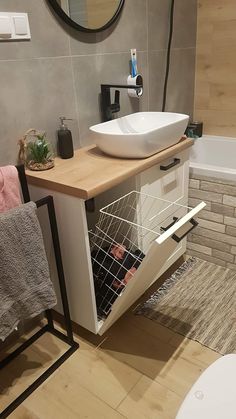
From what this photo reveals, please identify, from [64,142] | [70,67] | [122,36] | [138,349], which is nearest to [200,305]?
[138,349]

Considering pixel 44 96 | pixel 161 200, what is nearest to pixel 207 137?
pixel 161 200

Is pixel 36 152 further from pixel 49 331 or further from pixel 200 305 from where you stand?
pixel 200 305

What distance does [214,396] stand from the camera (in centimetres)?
94

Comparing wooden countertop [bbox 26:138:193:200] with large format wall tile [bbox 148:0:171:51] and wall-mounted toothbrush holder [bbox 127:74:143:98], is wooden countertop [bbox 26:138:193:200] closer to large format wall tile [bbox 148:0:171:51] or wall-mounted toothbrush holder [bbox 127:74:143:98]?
wall-mounted toothbrush holder [bbox 127:74:143:98]

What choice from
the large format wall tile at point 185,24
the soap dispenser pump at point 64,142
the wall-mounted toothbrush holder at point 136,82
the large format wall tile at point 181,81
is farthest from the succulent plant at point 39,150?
the large format wall tile at point 185,24

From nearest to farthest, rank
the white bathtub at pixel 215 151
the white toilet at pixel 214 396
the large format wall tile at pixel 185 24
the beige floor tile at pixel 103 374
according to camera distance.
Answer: the white toilet at pixel 214 396 < the beige floor tile at pixel 103 374 < the large format wall tile at pixel 185 24 < the white bathtub at pixel 215 151

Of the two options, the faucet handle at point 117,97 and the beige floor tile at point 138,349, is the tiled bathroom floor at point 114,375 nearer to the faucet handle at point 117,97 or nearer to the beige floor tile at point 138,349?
the beige floor tile at point 138,349

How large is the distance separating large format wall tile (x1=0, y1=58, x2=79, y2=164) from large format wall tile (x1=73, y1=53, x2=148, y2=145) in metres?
0.07

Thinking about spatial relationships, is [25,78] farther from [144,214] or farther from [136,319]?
[136,319]

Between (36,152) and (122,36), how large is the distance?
A: 89 centimetres

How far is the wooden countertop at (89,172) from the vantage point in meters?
1.28

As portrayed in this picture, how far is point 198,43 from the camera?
8.32 feet

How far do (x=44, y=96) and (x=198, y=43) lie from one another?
158cm

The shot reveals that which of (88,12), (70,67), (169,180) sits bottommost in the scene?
(169,180)
